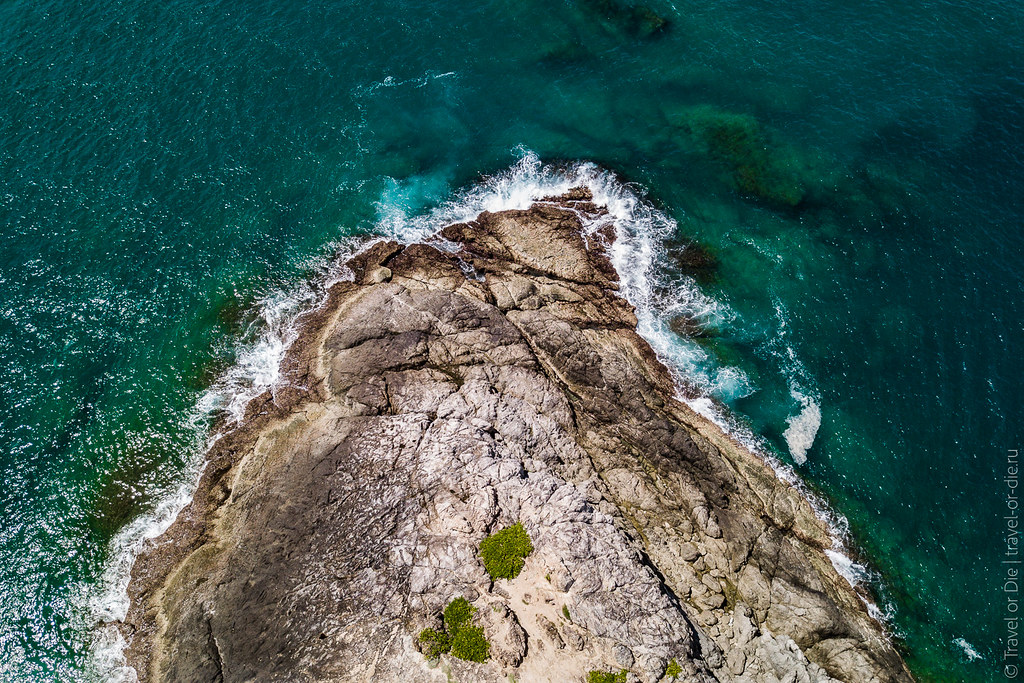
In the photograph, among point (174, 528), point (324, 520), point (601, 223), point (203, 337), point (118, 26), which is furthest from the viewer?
point (118, 26)

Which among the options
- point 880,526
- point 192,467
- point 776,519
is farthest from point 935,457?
point 192,467

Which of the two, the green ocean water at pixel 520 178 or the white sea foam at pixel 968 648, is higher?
the green ocean water at pixel 520 178

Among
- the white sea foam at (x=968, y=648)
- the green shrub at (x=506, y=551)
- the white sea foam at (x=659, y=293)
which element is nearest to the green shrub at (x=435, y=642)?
the green shrub at (x=506, y=551)

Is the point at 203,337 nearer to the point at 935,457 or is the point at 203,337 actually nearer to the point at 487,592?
the point at 487,592

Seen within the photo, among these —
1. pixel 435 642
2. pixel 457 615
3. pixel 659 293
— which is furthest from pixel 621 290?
pixel 435 642

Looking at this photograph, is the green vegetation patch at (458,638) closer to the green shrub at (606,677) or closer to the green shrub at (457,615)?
the green shrub at (457,615)

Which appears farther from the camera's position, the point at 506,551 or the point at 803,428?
the point at 803,428

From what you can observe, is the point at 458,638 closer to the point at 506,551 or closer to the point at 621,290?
the point at 506,551
